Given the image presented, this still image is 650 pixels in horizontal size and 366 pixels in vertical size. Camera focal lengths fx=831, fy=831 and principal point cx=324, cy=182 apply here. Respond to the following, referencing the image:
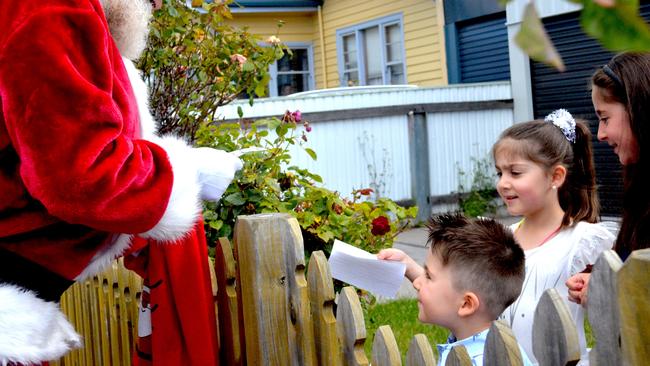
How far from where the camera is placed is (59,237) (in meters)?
1.92

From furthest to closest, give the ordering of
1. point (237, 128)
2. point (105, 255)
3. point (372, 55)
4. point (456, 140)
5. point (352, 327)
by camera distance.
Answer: point (372, 55), point (456, 140), point (237, 128), point (105, 255), point (352, 327)

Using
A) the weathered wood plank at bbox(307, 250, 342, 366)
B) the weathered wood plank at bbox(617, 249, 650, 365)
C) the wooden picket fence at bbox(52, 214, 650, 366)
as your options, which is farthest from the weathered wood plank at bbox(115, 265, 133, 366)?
the weathered wood plank at bbox(617, 249, 650, 365)

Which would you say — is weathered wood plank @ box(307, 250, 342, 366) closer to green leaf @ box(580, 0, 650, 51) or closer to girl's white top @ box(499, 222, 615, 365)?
girl's white top @ box(499, 222, 615, 365)

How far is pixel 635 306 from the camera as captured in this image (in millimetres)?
1190

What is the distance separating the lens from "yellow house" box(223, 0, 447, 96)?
15781 millimetres

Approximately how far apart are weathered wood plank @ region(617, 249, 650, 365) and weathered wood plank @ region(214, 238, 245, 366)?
1389mm

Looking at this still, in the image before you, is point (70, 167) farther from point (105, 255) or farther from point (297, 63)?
point (297, 63)

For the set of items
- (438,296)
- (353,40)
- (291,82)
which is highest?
(353,40)

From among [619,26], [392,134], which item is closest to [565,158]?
[619,26]

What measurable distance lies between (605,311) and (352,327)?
0.70 meters

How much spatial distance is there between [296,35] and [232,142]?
1523cm

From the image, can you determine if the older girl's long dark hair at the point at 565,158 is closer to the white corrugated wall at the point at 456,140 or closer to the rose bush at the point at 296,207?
the rose bush at the point at 296,207

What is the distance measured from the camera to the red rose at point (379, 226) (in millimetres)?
3564

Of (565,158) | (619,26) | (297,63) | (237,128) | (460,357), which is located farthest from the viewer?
Result: (297,63)
